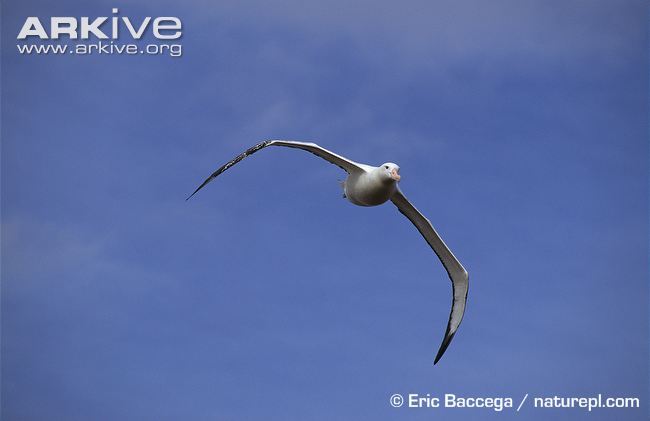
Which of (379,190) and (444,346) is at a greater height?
(379,190)

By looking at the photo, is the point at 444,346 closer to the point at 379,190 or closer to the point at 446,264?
the point at 446,264

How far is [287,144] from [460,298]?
353 inches

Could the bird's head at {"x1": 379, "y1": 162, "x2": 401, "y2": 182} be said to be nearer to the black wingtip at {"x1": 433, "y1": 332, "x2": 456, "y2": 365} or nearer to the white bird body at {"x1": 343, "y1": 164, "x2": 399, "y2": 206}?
the white bird body at {"x1": 343, "y1": 164, "x2": 399, "y2": 206}

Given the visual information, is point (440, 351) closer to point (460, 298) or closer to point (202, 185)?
point (460, 298)

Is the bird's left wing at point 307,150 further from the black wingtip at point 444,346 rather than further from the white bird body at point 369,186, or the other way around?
the black wingtip at point 444,346

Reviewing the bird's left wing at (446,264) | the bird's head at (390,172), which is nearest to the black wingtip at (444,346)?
the bird's left wing at (446,264)

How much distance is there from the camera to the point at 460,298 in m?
40.8

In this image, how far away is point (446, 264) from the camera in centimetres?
4019

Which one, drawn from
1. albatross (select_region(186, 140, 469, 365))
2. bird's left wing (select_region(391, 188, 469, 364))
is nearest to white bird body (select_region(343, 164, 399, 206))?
albatross (select_region(186, 140, 469, 365))

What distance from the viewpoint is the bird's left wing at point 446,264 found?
38.6 metres

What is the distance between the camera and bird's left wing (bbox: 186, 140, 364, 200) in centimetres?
3456

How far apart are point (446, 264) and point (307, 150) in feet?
22.6

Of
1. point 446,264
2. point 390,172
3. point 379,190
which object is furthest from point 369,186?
point 446,264

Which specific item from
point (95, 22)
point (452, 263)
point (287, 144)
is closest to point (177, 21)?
point (95, 22)
